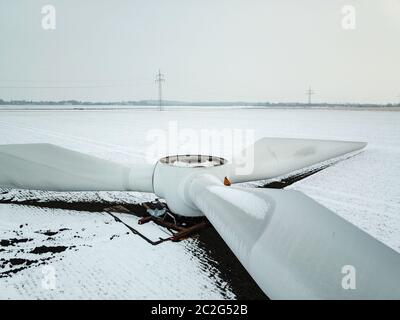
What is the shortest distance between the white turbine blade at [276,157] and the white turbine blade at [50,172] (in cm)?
147

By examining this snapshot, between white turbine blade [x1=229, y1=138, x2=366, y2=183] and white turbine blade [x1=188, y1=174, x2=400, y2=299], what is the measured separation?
2.31m

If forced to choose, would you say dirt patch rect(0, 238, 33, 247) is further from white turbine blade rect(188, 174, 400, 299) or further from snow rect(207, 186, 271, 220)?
white turbine blade rect(188, 174, 400, 299)

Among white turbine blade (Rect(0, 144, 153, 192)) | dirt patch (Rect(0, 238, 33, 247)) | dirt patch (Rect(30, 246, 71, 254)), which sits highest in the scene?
white turbine blade (Rect(0, 144, 153, 192))

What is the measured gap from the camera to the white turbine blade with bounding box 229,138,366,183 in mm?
3997

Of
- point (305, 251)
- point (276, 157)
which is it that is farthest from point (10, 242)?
point (276, 157)

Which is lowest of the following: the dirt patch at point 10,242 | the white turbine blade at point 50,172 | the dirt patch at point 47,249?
the dirt patch at point 47,249

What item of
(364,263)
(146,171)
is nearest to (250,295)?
(364,263)

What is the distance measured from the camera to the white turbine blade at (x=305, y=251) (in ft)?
3.00

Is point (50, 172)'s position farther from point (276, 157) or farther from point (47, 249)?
point (276, 157)

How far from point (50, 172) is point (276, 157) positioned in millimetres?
3342

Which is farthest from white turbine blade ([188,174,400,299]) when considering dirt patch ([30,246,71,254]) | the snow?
dirt patch ([30,246,71,254])

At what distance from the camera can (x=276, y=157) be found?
14.4 feet

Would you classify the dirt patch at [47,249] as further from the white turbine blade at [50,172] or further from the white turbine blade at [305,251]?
the white turbine blade at [305,251]

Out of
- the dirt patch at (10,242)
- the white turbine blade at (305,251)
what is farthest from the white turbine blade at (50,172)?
the white turbine blade at (305,251)
